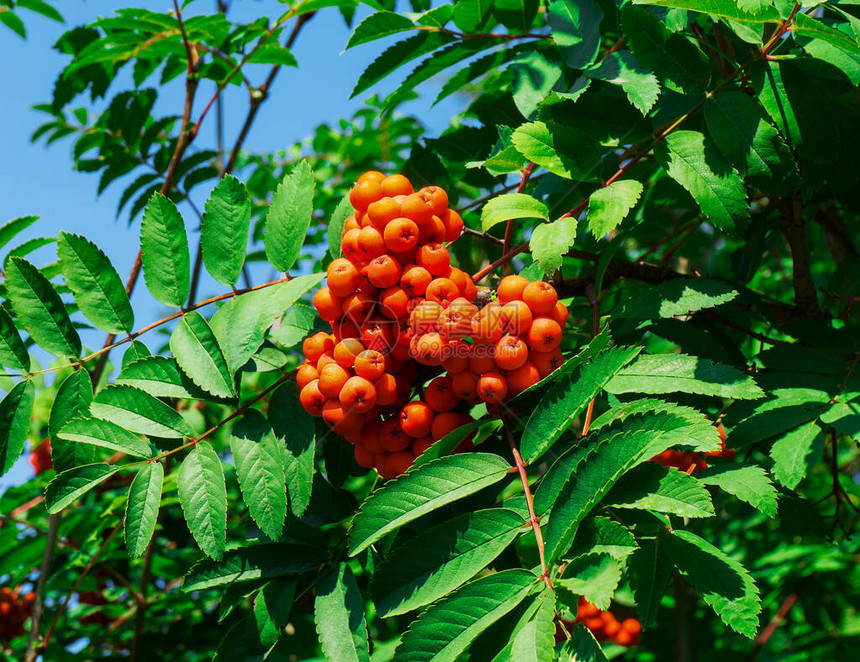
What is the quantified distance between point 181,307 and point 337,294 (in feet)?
1.31

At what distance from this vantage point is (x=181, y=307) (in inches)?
60.3

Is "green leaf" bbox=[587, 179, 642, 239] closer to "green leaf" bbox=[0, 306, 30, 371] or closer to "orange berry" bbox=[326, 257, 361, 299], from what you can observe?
"orange berry" bbox=[326, 257, 361, 299]

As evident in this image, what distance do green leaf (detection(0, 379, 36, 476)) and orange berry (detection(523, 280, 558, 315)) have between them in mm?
1056

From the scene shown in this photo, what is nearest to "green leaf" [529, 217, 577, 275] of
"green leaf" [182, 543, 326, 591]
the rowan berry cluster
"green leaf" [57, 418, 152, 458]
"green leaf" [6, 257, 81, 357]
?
"green leaf" [182, 543, 326, 591]

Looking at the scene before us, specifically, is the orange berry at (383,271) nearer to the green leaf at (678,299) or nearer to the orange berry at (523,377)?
the orange berry at (523,377)

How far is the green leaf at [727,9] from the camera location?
1.22m

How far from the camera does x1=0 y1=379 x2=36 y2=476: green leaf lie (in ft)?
4.64

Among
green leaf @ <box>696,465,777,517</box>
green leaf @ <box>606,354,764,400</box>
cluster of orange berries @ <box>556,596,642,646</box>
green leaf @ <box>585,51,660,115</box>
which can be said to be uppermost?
green leaf @ <box>585,51,660,115</box>

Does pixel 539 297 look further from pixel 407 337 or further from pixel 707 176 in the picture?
pixel 707 176

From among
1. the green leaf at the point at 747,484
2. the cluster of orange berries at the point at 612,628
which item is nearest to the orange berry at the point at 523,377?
Result: the green leaf at the point at 747,484

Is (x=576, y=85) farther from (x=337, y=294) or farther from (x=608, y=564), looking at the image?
(x=608, y=564)

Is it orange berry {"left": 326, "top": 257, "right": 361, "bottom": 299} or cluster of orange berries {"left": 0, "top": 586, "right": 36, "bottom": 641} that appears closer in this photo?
orange berry {"left": 326, "top": 257, "right": 361, "bottom": 299}

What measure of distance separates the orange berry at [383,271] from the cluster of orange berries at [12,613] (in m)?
2.65

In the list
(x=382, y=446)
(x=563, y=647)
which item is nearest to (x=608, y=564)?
(x=563, y=647)
